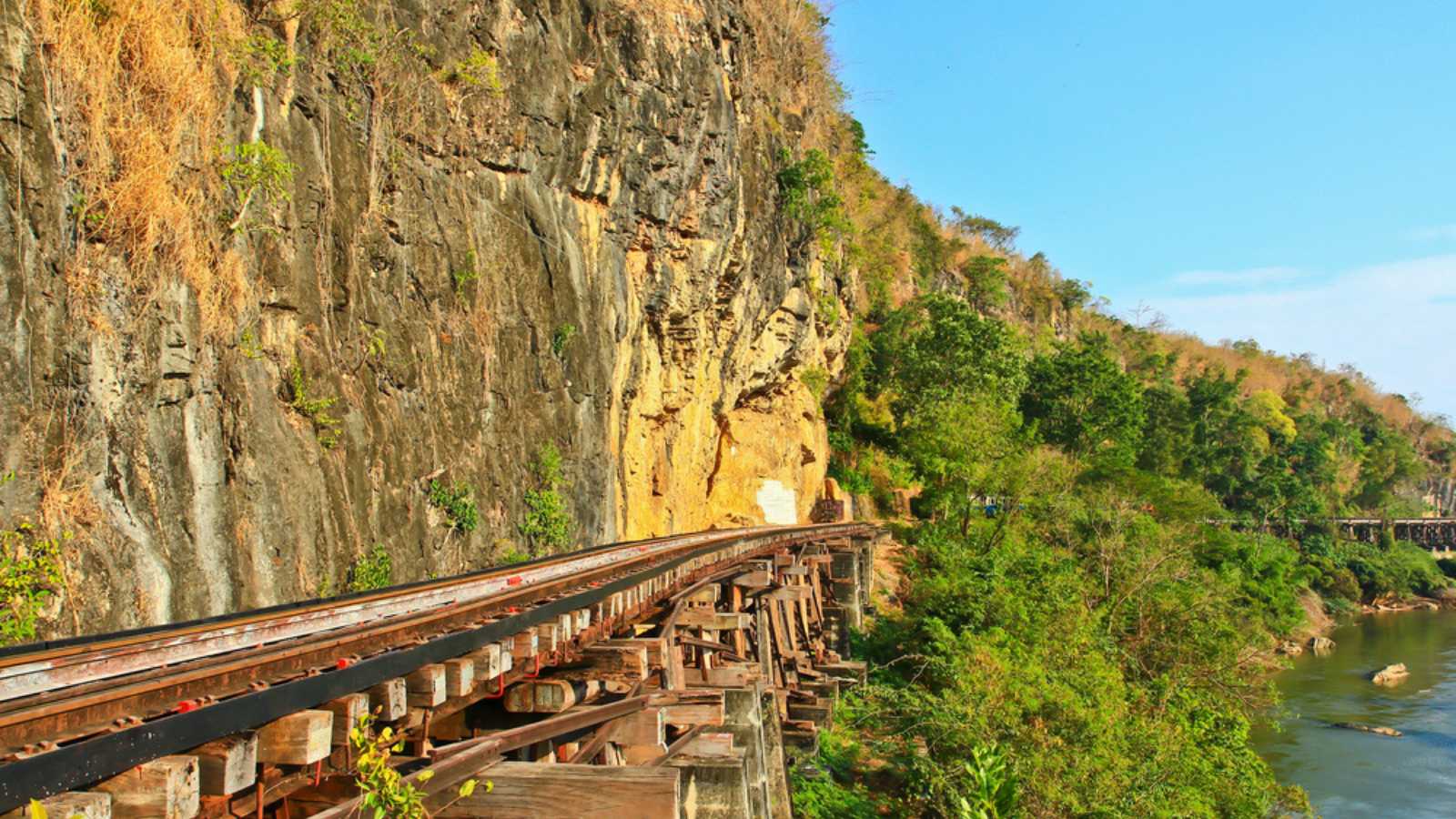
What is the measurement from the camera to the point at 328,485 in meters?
12.5

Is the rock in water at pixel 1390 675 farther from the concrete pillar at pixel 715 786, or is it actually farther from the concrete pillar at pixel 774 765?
the concrete pillar at pixel 715 786

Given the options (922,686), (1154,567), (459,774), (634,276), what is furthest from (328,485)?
(1154,567)

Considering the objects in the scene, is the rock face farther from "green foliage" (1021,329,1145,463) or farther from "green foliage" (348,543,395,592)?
"green foliage" (1021,329,1145,463)

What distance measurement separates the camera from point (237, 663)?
4.66 meters

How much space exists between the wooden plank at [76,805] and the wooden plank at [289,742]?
0.93 metres

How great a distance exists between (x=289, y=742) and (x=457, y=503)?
1166cm

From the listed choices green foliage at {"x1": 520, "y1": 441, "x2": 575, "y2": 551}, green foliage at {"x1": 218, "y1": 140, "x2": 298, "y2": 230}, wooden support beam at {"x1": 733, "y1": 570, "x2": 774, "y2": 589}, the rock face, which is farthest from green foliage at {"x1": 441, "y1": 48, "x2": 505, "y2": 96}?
wooden support beam at {"x1": 733, "y1": 570, "x2": 774, "y2": 589}

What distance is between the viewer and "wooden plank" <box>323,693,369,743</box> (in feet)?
15.6

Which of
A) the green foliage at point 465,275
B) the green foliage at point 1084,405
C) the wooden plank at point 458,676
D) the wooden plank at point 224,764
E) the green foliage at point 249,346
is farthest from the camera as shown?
the green foliage at point 1084,405

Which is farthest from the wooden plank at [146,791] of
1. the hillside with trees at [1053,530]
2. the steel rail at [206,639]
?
the hillside with trees at [1053,530]

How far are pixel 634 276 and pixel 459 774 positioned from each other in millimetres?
20405

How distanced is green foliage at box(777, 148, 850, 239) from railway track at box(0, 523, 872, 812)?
2749 centimetres

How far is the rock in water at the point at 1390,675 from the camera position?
115 feet

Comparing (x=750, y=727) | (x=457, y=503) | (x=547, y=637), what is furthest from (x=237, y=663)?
(x=457, y=503)
